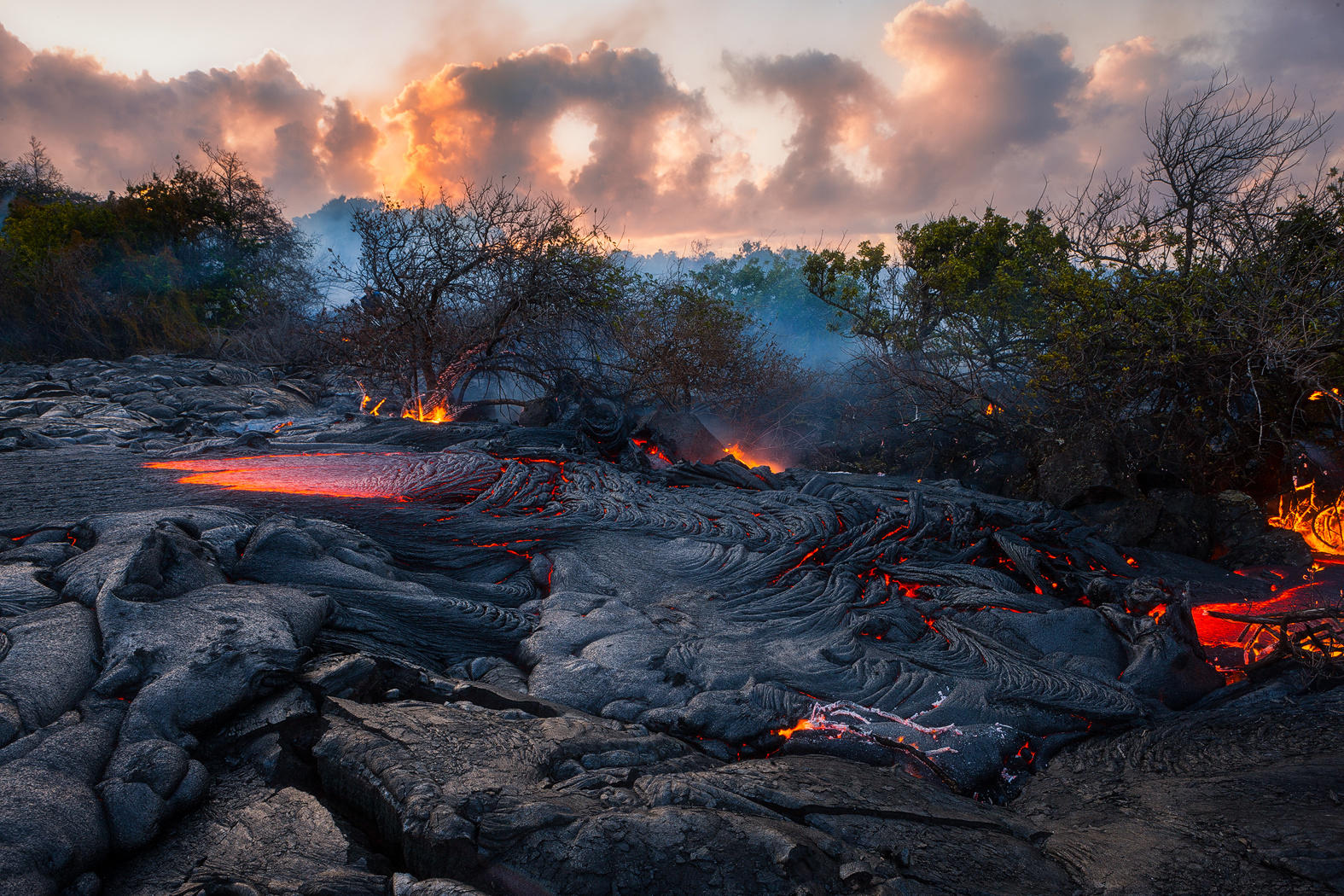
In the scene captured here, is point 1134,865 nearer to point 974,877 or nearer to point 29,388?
point 974,877

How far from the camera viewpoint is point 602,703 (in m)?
4.29

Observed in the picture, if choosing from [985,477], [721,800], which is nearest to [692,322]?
[985,477]

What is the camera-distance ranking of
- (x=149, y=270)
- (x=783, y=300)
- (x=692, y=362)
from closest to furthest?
(x=692, y=362) → (x=149, y=270) → (x=783, y=300)

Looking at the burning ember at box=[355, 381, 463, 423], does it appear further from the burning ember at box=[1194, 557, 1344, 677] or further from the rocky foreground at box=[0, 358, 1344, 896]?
the burning ember at box=[1194, 557, 1344, 677]

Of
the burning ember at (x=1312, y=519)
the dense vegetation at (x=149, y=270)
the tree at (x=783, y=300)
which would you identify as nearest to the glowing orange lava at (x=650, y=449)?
the burning ember at (x=1312, y=519)

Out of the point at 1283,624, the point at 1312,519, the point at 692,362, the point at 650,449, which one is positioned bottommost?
the point at 1283,624

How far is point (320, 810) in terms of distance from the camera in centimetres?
279

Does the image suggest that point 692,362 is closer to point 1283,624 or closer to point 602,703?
point 1283,624

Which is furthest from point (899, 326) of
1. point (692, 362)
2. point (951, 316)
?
point (692, 362)

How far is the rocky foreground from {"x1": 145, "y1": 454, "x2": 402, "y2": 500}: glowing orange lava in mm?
120

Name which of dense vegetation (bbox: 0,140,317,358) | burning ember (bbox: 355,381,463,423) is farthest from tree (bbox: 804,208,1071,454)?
dense vegetation (bbox: 0,140,317,358)

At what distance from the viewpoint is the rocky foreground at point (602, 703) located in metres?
2.58

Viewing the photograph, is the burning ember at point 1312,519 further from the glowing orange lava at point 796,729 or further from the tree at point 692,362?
the tree at point 692,362

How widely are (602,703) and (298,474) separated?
19.0ft
